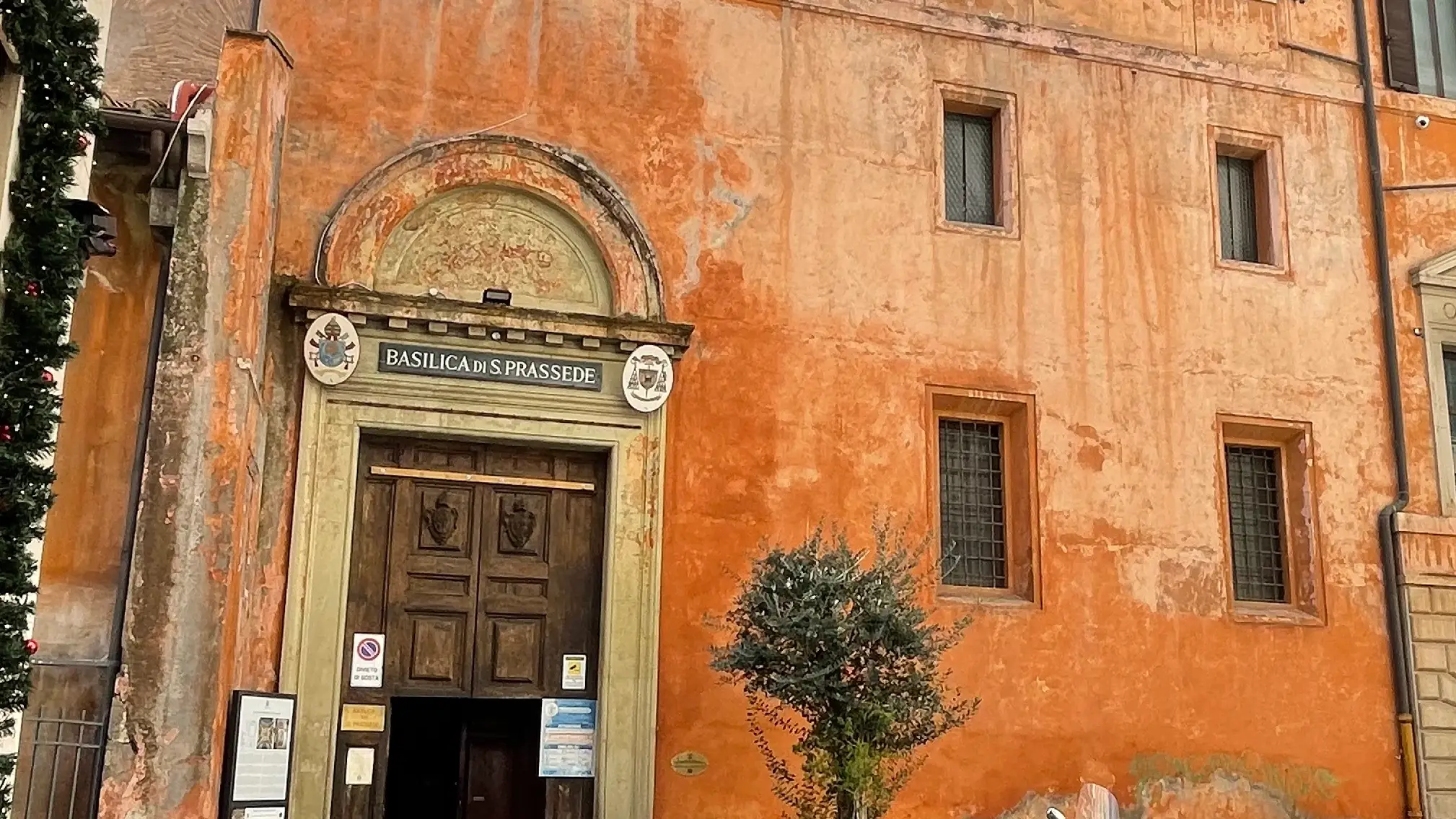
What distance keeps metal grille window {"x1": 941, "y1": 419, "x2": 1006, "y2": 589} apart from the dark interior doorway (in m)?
3.86

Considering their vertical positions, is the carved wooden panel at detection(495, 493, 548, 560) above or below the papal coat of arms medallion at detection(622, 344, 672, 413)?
below

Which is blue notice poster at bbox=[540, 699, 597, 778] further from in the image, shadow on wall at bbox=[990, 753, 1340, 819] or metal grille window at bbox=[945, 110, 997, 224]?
metal grille window at bbox=[945, 110, 997, 224]

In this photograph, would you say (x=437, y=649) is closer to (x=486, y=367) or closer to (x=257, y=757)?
(x=257, y=757)

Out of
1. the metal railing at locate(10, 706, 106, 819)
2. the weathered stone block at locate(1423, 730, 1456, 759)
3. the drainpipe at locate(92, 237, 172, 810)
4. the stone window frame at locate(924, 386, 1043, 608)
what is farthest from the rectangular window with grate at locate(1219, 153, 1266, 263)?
the metal railing at locate(10, 706, 106, 819)

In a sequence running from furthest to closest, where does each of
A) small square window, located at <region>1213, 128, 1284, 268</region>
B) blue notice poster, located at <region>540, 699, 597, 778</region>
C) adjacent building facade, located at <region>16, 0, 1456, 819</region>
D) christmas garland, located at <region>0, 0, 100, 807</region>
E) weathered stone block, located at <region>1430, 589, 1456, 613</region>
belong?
small square window, located at <region>1213, 128, 1284, 268</region>
weathered stone block, located at <region>1430, 589, 1456, 613</region>
blue notice poster, located at <region>540, 699, 597, 778</region>
adjacent building facade, located at <region>16, 0, 1456, 819</region>
christmas garland, located at <region>0, 0, 100, 807</region>

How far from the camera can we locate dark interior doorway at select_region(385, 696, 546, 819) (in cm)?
1069

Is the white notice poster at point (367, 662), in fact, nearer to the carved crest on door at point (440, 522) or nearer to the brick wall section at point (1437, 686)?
the carved crest on door at point (440, 522)

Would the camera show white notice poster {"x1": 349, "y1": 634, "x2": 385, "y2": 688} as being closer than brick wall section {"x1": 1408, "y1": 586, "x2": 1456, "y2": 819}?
Yes

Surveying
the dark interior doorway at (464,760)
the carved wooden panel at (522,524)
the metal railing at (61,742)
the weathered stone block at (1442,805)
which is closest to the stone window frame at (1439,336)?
the weathered stone block at (1442,805)

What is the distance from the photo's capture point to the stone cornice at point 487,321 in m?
10.4

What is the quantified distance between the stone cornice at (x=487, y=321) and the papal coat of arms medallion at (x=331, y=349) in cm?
8

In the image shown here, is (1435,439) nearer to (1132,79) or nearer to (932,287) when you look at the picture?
(1132,79)

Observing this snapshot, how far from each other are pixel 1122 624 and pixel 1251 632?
4.32 feet

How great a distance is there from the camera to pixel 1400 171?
1412cm
